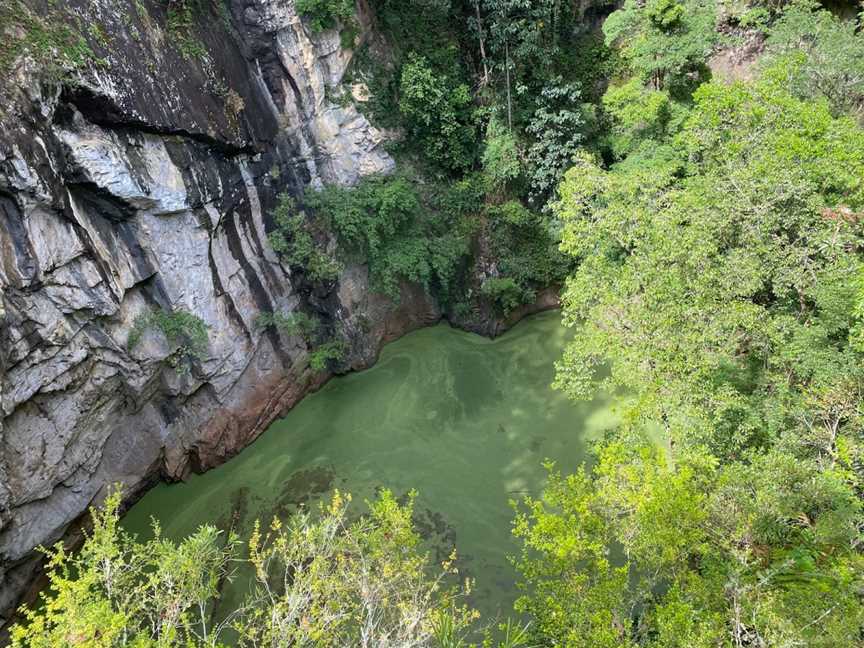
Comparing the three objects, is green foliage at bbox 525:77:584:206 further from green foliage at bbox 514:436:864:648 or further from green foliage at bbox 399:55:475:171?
green foliage at bbox 514:436:864:648

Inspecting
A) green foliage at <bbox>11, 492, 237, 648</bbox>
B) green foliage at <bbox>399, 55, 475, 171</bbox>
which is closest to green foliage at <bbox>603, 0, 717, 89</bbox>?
green foliage at <bbox>399, 55, 475, 171</bbox>

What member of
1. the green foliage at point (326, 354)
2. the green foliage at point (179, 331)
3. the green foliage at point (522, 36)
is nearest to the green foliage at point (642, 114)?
the green foliage at point (522, 36)

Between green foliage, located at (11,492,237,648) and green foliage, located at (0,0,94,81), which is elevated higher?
green foliage, located at (0,0,94,81)

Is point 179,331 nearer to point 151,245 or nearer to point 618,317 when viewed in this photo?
point 151,245

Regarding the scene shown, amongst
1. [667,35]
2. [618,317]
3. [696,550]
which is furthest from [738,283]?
[667,35]

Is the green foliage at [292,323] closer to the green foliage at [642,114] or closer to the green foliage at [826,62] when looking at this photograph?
the green foliage at [642,114]

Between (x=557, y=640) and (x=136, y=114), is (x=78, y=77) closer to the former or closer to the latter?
(x=136, y=114)
